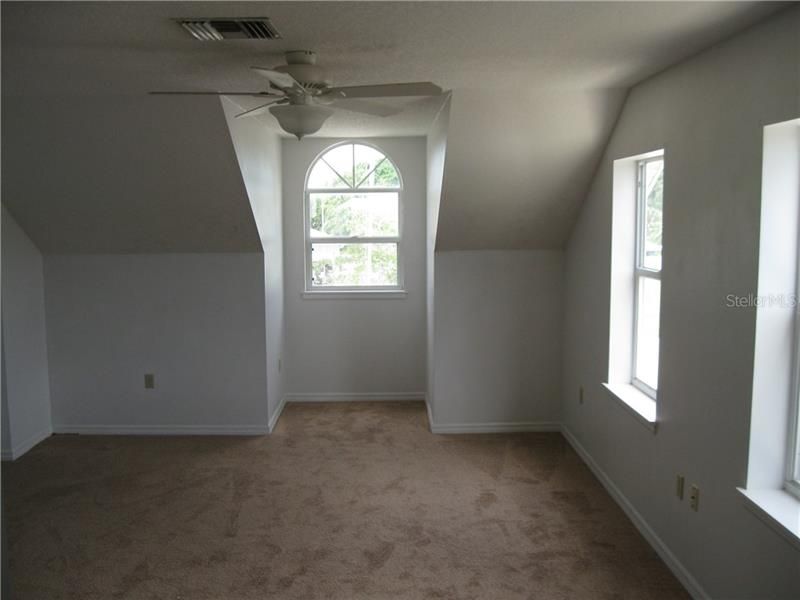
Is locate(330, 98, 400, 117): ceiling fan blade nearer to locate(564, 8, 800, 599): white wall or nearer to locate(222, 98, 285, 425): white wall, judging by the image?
locate(222, 98, 285, 425): white wall

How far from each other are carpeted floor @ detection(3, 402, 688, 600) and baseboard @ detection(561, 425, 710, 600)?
5 centimetres

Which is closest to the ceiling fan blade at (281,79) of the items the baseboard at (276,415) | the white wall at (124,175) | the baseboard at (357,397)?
the white wall at (124,175)

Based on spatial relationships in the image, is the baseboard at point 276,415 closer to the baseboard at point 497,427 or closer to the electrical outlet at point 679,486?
the baseboard at point 497,427

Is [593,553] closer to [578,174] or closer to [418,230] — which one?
[578,174]

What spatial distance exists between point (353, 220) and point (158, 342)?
1906 millimetres

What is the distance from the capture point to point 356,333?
5934mm

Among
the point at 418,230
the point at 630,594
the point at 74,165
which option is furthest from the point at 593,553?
the point at 74,165

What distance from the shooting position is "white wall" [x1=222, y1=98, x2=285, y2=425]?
446 centimetres

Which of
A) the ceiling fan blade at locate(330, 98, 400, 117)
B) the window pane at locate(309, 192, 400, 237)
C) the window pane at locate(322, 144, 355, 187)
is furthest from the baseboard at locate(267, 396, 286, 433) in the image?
the ceiling fan blade at locate(330, 98, 400, 117)

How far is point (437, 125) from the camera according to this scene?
15.6 ft

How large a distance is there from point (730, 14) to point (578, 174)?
1.99 metres

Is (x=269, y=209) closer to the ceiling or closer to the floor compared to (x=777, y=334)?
closer to the ceiling

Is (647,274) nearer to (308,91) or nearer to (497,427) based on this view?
(497,427)

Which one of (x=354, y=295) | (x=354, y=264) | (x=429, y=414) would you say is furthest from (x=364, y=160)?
(x=429, y=414)
